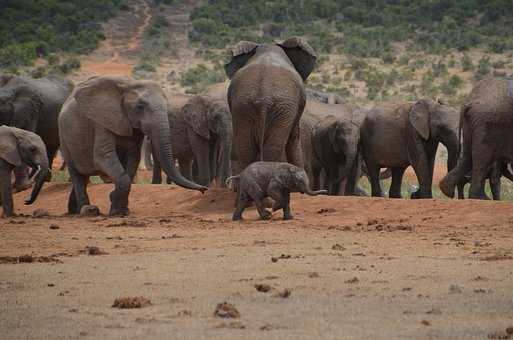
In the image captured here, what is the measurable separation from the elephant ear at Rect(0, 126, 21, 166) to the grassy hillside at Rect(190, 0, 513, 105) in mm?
27137

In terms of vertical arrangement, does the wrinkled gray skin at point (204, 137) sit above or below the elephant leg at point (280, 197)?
below

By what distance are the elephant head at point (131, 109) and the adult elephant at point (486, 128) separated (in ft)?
12.0

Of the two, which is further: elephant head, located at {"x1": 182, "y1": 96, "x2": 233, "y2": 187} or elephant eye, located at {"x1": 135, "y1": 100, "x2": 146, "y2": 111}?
elephant head, located at {"x1": 182, "y1": 96, "x2": 233, "y2": 187}

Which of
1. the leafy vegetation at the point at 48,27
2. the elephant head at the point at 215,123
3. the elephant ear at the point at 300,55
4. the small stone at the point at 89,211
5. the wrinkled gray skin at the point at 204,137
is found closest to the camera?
the small stone at the point at 89,211

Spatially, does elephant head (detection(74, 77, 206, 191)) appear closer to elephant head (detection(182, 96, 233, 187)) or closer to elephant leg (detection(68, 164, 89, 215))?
elephant leg (detection(68, 164, 89, 215))

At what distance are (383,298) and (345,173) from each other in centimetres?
1131

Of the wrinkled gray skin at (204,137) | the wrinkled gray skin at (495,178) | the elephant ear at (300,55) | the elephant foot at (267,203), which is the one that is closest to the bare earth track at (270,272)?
the elephant foot at (267,203)

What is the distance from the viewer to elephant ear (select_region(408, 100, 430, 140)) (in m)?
18.2

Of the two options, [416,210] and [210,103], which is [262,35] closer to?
[210,103]

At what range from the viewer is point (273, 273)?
29.9 ft

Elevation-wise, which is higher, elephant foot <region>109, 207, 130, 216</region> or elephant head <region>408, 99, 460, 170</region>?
elephant head <region>408, 99, 460, 170</region>

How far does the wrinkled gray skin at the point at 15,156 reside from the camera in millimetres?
15805

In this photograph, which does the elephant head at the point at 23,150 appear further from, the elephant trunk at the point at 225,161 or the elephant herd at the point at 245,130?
the elephant trunk at the point at 225,161

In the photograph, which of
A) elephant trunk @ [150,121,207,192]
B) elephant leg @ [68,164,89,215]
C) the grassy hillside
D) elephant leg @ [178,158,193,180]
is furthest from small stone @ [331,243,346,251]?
the grassy hillside
